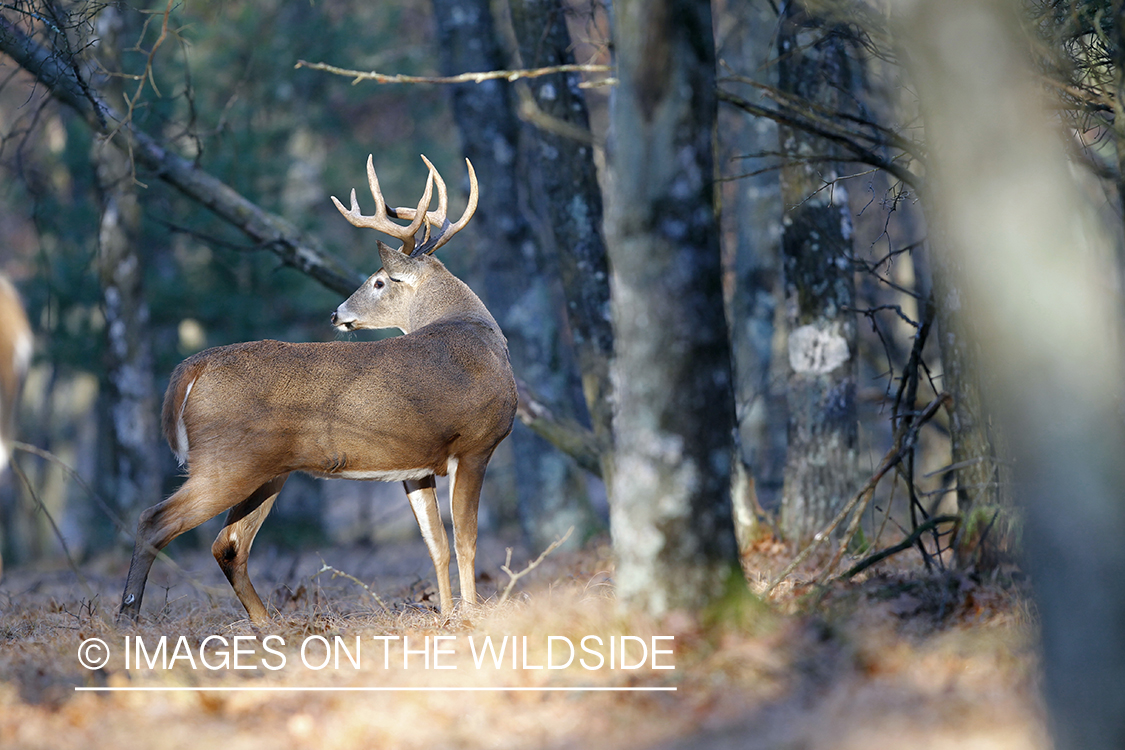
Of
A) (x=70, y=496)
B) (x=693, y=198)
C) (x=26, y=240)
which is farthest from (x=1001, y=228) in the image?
(x=26, y=240)

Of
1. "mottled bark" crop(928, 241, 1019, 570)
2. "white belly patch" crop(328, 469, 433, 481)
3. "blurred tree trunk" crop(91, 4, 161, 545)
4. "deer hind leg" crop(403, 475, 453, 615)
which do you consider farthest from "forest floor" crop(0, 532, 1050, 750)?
"blurred tree trunk" crop(91, 4, 161, 545)

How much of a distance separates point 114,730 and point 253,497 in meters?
3.07

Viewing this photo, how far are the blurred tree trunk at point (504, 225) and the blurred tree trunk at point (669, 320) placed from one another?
6.23 m

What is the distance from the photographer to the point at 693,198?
3959mm

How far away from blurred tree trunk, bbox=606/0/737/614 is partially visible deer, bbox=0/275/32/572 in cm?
241

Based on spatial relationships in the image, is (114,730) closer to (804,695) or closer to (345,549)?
(804,695)

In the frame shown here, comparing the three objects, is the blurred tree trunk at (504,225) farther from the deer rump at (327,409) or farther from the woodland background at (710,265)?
the deer rump at (327,409)

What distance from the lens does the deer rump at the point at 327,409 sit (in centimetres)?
579

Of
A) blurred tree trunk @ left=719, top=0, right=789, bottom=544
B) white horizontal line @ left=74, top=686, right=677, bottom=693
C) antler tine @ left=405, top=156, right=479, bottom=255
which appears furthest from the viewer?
blurred tree trunk @ left=719, top=0, right=789, bottom=544

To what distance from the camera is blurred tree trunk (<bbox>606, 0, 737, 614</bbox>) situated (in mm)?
3900

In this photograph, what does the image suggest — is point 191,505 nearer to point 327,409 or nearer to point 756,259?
point 327,409

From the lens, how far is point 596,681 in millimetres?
3633

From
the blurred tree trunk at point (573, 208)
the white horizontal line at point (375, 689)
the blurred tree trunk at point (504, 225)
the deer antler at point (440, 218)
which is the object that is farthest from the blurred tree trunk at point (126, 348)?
the white horizontal line at point (375, 689)

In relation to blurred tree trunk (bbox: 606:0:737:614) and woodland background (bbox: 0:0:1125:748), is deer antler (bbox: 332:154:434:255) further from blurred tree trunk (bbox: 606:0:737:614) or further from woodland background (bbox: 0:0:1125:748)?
blurred tree trunk (bbox: 606:0:737:614)
